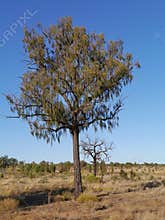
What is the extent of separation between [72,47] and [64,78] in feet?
6.73

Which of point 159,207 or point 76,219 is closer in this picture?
point 76,219

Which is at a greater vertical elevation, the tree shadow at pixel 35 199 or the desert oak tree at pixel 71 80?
the desert oak tree at pixel 71 80

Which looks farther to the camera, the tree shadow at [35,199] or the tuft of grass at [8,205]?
the tree shadow at [35,199]

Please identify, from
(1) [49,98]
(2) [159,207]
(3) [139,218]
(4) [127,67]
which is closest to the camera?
(3) [139,218]

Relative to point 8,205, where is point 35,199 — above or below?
above

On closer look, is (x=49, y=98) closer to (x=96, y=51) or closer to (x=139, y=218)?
(x=96, y=51)

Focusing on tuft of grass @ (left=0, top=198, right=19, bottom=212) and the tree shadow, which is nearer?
tuft of grass @ (left=0, top=198, right=19, bottom=212)

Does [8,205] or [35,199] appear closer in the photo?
[8,205]

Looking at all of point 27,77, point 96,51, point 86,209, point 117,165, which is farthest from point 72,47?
point 117,165

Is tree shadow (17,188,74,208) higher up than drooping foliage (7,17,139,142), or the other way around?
drooping foliage (7,17,139,142)

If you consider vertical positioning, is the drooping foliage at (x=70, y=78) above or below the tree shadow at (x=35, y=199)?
above

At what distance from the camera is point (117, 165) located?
89.9 metres

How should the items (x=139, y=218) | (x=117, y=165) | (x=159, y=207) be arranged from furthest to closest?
(x=117, y=165), (x=159, y=207), (x=139, y=218)

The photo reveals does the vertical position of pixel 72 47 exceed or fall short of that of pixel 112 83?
it exceeds it
